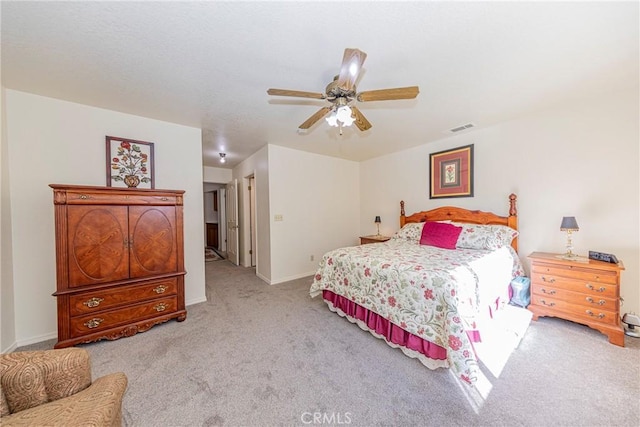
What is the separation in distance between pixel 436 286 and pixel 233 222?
15.9 feet

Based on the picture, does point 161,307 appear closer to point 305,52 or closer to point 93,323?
point 93,323

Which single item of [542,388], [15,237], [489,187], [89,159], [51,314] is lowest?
[542,388]

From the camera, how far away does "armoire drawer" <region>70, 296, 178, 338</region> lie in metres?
2.04

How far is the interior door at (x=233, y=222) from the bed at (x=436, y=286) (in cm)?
A: 319

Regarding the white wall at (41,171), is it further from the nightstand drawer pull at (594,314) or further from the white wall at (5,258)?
the nightstand drawer pull at (594,314)

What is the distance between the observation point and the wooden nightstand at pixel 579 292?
2.01 m

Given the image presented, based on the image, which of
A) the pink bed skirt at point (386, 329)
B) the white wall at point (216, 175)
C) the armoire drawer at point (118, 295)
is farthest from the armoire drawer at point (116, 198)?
the white wall at point (216, 175)

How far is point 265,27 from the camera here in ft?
4.60

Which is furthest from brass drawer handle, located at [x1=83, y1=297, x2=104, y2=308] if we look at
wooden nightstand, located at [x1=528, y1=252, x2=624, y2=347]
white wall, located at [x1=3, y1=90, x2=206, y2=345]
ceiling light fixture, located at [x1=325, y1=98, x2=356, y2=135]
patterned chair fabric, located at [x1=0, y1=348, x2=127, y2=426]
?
wooden nightstand, located at [x1=528, y1=252, x2=624, y2=347]

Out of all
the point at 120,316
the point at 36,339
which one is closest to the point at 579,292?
the point at 120,316

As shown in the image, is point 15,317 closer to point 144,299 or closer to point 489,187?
Answer: point 144,299

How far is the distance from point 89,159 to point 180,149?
0.89 meters

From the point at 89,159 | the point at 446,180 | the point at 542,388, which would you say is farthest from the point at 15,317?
the point at 446,180

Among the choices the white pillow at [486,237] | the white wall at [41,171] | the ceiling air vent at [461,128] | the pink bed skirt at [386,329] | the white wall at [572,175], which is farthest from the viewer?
the ceiling air vent at [461,128]
